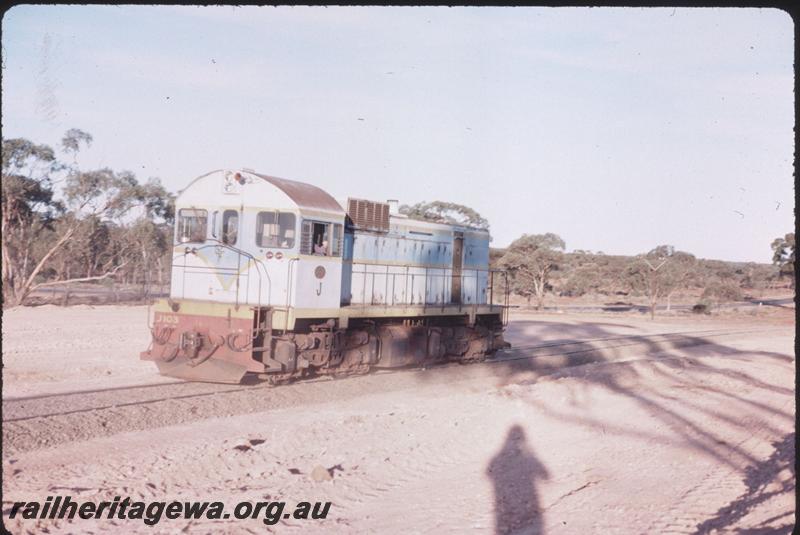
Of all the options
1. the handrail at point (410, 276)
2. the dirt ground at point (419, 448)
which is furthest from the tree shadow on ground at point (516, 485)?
the handrail at point (410, 276)

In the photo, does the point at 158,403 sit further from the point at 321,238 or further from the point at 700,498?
the point at 700,498

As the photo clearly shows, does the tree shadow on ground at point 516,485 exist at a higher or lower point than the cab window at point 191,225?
lower

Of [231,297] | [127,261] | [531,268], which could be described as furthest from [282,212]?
[531,268]

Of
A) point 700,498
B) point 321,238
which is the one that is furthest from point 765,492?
point 321,238

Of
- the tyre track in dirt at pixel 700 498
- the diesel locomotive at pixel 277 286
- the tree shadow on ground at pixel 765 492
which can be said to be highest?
the diesel locomotive at pixel 277 286

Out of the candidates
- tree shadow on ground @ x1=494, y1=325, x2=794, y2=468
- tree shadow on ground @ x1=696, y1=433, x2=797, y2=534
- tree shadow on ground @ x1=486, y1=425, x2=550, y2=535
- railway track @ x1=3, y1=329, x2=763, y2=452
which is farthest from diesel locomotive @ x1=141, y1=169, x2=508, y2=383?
tree shadow on ground @ x1=696, y1=433, x2=797, y2=534

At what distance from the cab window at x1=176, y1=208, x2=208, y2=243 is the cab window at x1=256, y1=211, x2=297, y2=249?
1248 mm

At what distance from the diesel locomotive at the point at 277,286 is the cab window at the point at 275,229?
0.02 m

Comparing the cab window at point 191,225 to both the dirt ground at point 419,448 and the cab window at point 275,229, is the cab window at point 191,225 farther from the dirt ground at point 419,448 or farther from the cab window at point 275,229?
the dirt ground at point 419,448

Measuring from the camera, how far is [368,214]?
1502cm

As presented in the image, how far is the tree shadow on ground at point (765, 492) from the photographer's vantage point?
5848mm

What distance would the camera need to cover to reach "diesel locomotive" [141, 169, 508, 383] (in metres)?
12.6

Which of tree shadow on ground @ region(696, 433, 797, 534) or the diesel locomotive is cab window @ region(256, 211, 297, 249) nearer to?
the diesel locomotive

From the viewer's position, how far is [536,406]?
462 inches
